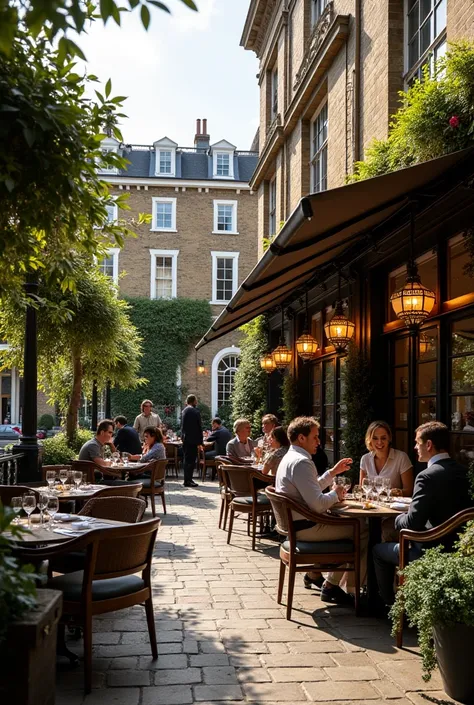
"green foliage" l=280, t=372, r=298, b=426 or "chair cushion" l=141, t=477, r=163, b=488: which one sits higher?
"green foliage" l=280, t=372, r=298, b=426

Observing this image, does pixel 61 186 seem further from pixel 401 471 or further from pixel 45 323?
pixel 45 323

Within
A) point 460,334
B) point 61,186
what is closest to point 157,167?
point 460,334

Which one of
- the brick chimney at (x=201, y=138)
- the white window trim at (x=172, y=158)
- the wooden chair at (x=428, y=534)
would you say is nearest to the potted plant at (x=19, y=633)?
the wooden chair at (x=428, y=534)

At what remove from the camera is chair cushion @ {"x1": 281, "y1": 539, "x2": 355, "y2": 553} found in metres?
5.36

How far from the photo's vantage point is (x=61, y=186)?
350 cm

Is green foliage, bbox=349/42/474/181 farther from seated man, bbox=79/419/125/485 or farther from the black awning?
seated man, bbox=79/419/125/485

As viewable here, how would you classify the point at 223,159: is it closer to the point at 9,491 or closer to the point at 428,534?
the point at 9,491

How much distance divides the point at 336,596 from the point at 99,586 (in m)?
2.22

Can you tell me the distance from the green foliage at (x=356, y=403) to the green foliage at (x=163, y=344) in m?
16.9

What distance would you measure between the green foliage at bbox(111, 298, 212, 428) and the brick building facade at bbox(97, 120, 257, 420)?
48cm

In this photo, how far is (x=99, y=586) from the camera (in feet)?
13.9

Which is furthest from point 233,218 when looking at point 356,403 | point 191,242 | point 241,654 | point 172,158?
point 241,654

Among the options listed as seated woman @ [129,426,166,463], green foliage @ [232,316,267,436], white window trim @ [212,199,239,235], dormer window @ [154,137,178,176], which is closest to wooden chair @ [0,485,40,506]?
seated woman @ [129,426,166,463]

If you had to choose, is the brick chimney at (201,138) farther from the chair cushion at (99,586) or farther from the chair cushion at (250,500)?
the chair cushion at (99,586)
